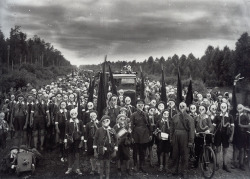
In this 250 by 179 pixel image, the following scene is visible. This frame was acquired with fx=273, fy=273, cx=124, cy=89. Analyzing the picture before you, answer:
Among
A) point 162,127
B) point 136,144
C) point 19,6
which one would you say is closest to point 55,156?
point 136,144

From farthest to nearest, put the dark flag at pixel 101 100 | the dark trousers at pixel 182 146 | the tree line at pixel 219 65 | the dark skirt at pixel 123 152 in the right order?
1. the tree line at pixel 219 65
2. the dark flag at pixel 101 100
3. the dark skirt at pixel 123 152
4. the dark trousers at pixel 182 146

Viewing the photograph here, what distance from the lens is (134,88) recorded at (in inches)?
667

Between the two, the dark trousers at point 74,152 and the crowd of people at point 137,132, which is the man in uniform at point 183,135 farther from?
the dark trousers at point 74,152

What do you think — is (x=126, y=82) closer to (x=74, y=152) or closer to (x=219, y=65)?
(x=219, y=65)

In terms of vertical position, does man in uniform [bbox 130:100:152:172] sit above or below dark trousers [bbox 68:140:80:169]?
above

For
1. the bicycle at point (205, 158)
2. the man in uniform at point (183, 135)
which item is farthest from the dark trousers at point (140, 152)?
the bicycle at point (205, 158)

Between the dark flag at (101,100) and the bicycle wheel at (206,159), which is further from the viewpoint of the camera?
the dark flag at (101,100)

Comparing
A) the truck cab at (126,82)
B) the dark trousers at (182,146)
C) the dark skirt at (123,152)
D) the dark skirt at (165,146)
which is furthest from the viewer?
the truck cab at (126,82)

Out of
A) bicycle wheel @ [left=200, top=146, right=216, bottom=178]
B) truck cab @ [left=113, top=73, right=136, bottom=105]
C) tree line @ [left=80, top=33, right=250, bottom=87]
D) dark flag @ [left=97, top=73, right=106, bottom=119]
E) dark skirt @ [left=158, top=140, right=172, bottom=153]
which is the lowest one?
bicycle wheel @ [left=200, top=146, right=216, bottom=178]

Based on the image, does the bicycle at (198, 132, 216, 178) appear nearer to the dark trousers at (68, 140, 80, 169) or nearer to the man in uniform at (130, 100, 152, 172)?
the man in uniform at (130, 100, 152, 172)

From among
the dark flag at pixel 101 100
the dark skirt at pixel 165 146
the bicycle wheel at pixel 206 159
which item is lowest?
the bicycle wheel at pixel 206 159

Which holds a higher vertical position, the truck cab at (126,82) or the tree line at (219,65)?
the tree line at (219,65)

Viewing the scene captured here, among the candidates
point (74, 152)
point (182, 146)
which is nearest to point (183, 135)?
point (182, 146)

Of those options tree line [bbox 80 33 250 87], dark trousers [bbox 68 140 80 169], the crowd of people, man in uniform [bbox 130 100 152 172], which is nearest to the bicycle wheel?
the crowd of people
